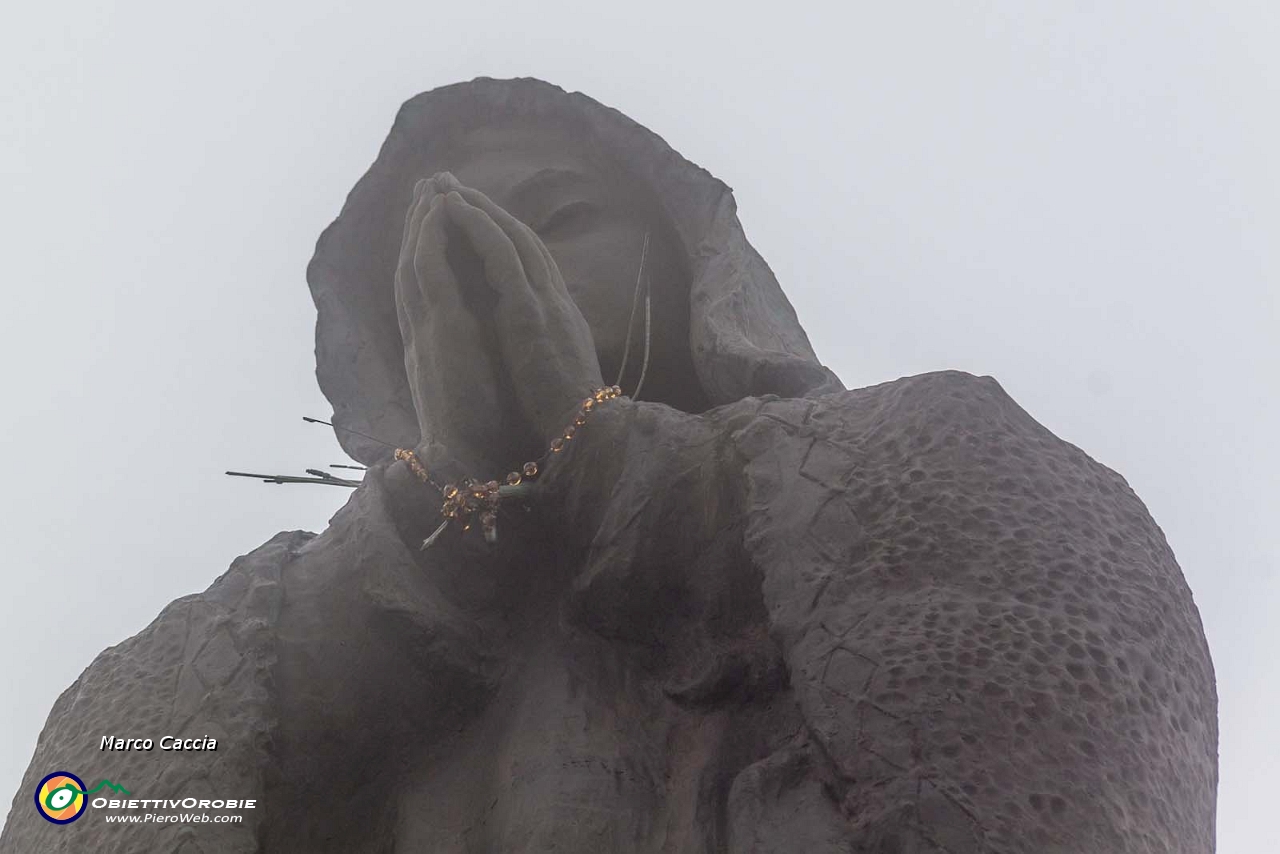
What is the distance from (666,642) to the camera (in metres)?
3.50

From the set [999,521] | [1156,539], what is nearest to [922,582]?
[999,521]

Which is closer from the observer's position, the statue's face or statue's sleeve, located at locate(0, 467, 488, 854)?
statue's sleeve, located at locate(0, 467, 488, 854)

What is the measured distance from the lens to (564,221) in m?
4.98

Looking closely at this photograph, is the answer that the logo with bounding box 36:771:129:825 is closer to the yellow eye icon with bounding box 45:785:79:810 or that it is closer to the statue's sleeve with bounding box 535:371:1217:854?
the yellow eye icon with bounding box 45:785:79:810

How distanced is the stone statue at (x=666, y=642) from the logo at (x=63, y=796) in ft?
0.09

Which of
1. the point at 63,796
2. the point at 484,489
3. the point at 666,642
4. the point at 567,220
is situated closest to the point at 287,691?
the point at 63,796

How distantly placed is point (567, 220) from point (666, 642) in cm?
193

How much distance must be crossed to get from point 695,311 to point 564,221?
0.68 metres

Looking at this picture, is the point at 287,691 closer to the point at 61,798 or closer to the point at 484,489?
the point at 61,798

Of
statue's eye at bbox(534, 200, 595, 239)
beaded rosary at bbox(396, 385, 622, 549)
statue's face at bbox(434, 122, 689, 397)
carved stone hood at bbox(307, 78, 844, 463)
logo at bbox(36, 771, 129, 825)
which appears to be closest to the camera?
logo at bbox(36, 771, 129, 825)

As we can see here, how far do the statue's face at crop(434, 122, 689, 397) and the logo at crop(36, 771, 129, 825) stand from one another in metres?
1.92

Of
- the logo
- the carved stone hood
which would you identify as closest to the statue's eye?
the carved stone hood

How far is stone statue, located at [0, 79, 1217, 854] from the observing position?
9.18 feet

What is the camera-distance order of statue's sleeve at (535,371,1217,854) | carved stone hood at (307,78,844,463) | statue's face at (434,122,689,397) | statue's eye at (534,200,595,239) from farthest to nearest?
statue's eye at (534,200,595,239)
statue's face at (434,122,689,397)
carved stone hood at (307,78,844,463)
statue's sleeve at (535,371,1217,854)
